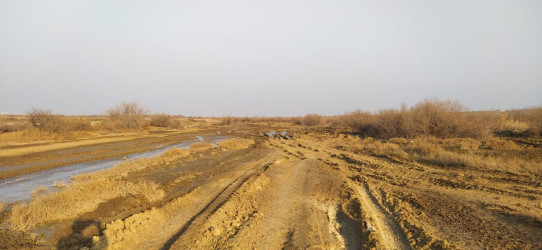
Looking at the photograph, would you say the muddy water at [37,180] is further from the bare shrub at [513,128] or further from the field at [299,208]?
the bare shrub at [513,128]

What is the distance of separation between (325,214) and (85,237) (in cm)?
498

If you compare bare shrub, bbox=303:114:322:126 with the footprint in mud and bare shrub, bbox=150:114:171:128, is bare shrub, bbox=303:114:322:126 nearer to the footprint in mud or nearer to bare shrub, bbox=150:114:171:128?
bare shrub, bbox=150:114:171:128

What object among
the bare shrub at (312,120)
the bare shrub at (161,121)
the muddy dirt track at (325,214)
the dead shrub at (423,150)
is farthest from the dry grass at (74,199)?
the bare shrub at (312,120)

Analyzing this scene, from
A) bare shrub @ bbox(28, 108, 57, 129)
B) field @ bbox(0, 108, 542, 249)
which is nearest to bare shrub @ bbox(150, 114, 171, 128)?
bare shrub @ bbox(28, 108, 57, 129)

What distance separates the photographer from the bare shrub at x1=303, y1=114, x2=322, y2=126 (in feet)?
198

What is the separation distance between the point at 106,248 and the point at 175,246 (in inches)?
45.0

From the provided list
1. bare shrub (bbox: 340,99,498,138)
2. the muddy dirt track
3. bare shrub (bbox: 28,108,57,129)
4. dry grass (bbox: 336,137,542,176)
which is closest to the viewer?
the muddy dirt track

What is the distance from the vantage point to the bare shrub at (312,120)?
60.5 m

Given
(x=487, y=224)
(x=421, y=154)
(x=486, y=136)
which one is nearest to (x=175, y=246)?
(x=487, y=224)

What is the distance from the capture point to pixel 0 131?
86.3ft

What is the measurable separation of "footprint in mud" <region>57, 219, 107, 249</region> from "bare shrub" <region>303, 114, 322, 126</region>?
56.1 metres

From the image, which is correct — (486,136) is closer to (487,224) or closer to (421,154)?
(421,154)

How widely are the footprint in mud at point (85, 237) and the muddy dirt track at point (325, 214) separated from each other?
0.02 m

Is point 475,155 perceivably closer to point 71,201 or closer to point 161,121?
point 71,201
